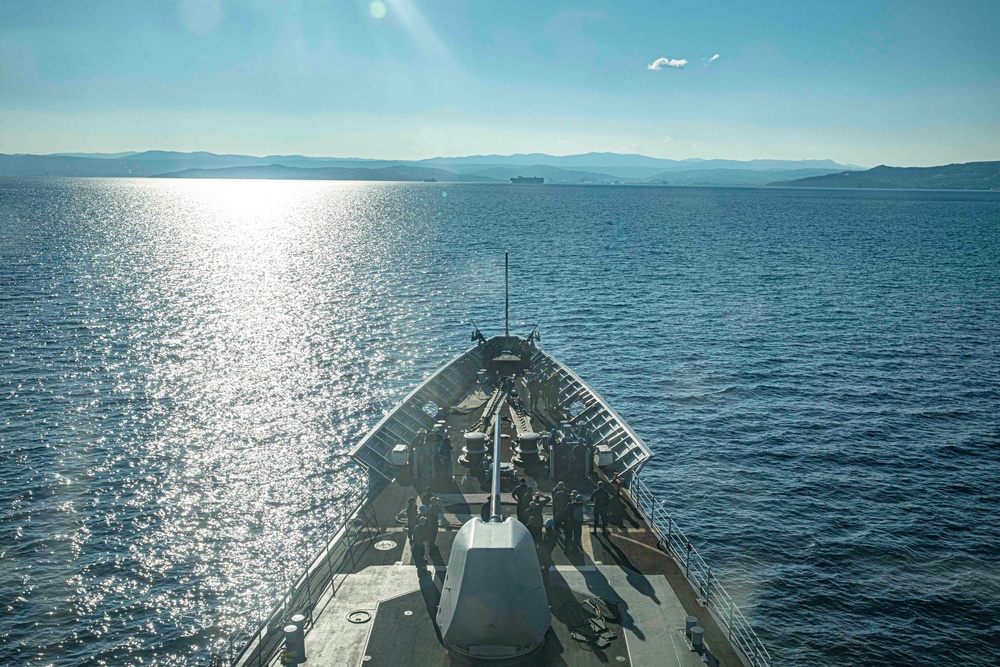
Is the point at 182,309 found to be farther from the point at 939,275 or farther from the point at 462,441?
the point at 939,275

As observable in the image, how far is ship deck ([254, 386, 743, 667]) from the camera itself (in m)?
20.2

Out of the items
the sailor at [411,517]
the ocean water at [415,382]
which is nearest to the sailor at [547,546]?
the sailor at [411,517]

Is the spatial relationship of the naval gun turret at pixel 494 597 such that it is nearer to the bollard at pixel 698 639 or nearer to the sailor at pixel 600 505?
the bollard at pixel 698 639

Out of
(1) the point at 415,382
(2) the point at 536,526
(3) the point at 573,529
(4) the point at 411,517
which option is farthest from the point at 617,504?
(1) the point at 415,382

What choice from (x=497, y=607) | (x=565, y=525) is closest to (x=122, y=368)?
(x=565, y=525)

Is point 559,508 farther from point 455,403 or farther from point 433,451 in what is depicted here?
point 455,403

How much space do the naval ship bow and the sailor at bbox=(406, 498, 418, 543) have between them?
41 centimetres

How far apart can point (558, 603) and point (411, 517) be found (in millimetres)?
7225

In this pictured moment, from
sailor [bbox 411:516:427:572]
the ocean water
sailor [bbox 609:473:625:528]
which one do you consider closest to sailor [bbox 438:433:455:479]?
sailor [bbox 411:516:427:572]

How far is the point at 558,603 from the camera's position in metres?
22.6

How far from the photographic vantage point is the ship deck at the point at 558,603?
20188 mm

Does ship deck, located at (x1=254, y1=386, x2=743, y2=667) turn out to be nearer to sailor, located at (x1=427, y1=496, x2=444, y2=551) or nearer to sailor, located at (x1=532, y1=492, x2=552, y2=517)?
sailor, located at (x1=427, y1=496, x2=444, y2=551)

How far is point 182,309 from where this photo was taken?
94188 millimetres

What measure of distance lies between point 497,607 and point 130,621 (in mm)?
21103
